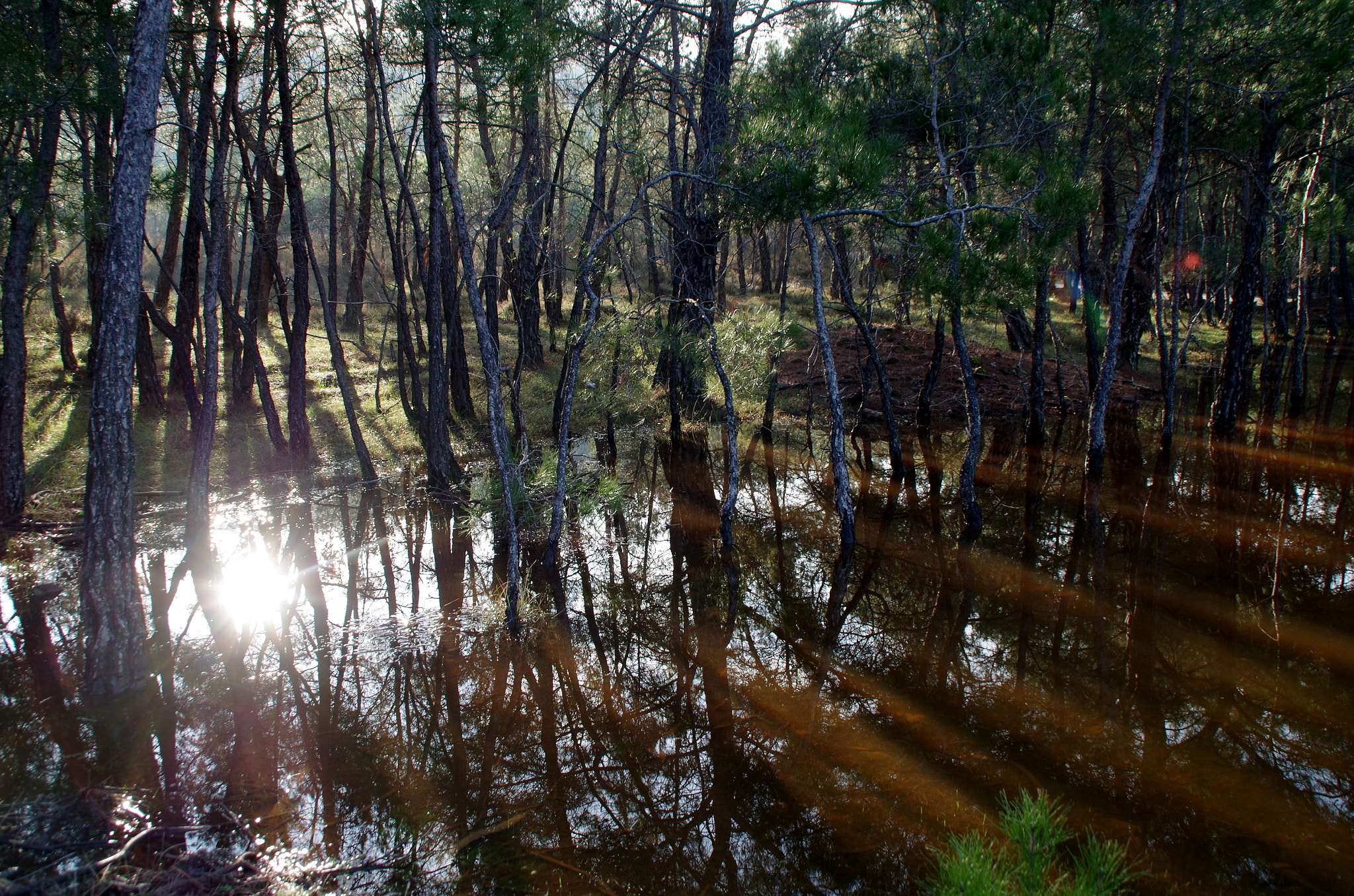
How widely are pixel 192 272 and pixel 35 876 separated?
12169 mm

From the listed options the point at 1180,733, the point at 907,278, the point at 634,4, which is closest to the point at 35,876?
the point at 1180,733

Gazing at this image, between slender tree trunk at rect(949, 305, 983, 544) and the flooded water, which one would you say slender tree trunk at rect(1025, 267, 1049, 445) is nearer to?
the flooded water

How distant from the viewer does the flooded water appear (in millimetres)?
4301

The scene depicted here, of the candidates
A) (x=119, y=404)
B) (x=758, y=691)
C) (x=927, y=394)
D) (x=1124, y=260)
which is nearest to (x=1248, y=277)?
(x=1124, y=260)

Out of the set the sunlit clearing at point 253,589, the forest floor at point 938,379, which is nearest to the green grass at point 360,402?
the forest floor at point 938,379

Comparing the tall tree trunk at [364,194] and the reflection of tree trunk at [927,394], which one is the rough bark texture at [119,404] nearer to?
the tall tree trunk at [364,194]

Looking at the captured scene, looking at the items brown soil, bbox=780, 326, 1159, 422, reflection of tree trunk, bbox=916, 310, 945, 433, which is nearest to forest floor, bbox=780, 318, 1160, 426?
brown soil, bbox=780, 326, 1159, 422

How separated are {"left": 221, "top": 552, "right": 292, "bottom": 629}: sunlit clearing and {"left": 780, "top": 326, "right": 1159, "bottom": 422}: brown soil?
11151 mm

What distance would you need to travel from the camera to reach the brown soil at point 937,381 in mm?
17250

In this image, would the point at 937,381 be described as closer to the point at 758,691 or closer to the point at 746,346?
the point at 746,346

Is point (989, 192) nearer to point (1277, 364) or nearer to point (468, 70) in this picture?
point (468, 70)

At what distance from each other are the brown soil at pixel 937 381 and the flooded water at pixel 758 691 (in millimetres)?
6561

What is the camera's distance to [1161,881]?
387 cm

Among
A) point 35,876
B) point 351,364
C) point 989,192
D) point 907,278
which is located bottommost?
point 35,876
